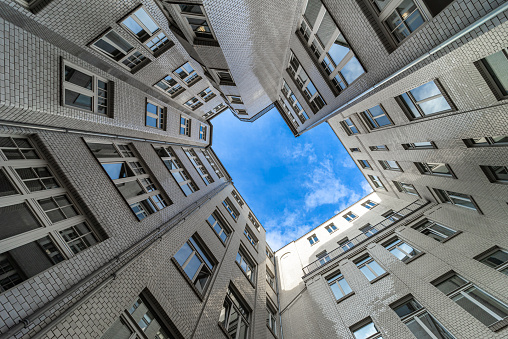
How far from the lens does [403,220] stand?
17.8m

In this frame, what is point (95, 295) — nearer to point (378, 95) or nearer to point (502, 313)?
point (502, 313)

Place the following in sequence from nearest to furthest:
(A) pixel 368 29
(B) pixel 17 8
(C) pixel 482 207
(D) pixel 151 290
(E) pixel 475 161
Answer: (B) pixel 17 8 → (D) pixel 151 290 → (A) pixel 368 29 → (E) pixel 475 161 → (C) pixel 482 207

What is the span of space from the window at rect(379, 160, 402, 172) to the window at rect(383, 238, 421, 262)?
646 centimetres

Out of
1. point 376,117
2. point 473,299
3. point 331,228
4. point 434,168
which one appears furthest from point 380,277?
point 331,228

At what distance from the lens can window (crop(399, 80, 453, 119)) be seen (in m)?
10.3

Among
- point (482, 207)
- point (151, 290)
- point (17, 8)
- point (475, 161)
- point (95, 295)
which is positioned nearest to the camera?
point (95, 295)

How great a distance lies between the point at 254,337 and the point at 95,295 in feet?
31.6

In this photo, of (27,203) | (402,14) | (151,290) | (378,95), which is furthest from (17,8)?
(378,95)

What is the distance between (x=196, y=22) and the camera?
496 inches

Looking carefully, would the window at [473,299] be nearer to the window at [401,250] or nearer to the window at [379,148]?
the window at [401,250]

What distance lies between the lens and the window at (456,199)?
14367mm

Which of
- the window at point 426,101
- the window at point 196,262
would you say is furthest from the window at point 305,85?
the window at point 196,262

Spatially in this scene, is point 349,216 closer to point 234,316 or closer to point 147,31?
point 234,316

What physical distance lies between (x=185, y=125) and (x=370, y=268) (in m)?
19.7
